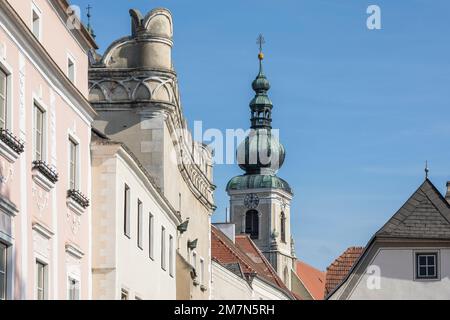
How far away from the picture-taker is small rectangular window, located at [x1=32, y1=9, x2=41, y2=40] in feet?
88.7

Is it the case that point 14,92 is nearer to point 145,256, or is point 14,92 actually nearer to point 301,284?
point 145,256

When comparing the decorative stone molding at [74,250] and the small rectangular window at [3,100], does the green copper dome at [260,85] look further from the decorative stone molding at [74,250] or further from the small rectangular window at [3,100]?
the small rectangular window at [3,100]

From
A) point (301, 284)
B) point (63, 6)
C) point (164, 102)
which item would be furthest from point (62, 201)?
point (301, 284)

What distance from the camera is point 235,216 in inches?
6919

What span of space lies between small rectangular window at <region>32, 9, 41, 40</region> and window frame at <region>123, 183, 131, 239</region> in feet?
24.2

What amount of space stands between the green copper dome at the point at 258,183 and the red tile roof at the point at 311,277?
927 centimetres

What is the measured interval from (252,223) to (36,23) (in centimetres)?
14709

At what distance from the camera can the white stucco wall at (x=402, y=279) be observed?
1939 inches

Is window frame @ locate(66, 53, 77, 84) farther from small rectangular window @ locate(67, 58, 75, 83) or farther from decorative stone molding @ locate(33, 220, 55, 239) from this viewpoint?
decorative stone molding @ locate(33, 220, 55, 239)

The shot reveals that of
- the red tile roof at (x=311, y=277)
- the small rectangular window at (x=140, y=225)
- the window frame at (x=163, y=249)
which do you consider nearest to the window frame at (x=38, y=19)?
the small rectangular window at (x=140, y=225)

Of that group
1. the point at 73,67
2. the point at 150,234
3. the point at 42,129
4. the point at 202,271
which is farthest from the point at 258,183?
the point at 42,129

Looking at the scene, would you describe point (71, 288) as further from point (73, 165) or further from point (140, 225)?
point (140, 225)

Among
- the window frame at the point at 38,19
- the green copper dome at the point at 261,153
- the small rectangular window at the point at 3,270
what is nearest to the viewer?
the small rectangular window at the point at 3,270
